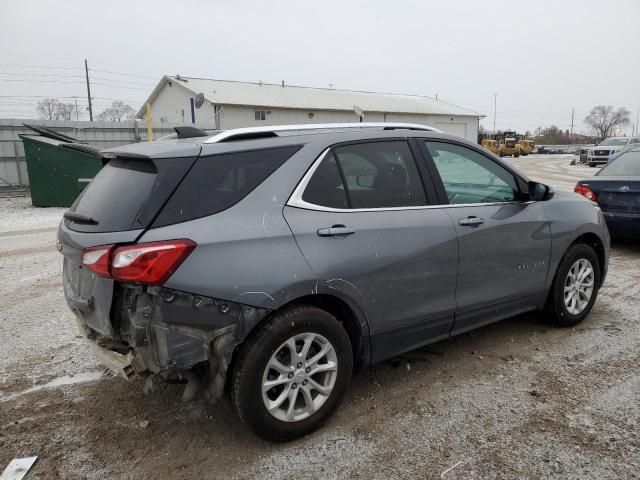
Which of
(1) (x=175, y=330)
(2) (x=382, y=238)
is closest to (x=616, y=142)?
(2) (x=382, y=238)

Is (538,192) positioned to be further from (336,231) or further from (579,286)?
(336,231)

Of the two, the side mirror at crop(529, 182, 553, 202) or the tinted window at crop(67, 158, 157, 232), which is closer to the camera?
the tinted window at crop(67, 158, 157, 232)

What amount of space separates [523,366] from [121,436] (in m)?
2.74

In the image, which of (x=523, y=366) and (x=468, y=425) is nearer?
(x=468, y=425)

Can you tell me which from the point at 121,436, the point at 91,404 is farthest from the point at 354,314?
the point at 91,404

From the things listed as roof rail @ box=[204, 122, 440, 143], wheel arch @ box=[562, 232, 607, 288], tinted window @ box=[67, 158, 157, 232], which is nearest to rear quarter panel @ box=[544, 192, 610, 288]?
wheel arch @ box=[562, 232, 607, 288]

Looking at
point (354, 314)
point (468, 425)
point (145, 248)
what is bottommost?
point (468, 425)

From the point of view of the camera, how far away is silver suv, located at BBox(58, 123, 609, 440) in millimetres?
2521

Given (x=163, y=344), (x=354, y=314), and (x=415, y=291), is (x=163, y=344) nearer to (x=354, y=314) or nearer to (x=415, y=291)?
(x=354, y=314)

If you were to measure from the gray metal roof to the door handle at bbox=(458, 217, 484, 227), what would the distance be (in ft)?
98.6

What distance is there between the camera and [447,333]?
3555 millimetres

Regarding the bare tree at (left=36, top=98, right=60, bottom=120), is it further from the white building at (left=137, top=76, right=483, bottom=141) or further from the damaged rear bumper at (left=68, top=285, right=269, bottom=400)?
the damaged rear bumper at (left=68, top=285, right=269, bottom=400)

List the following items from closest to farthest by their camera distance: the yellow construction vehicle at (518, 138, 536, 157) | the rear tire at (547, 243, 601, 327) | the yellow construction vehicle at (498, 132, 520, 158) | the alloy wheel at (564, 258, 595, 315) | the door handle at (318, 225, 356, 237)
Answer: the door handle at (318, 225, 356, 237) → the rear tire at (547, 243, 601, 327) → the alloy wheel at (564, 258, 595, 315) → the yellow construction vehicle at (498, 132, 520, 158) → the yellow construction vehicle at (518, 138, 536, 157)

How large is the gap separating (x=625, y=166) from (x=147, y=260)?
7.39m
